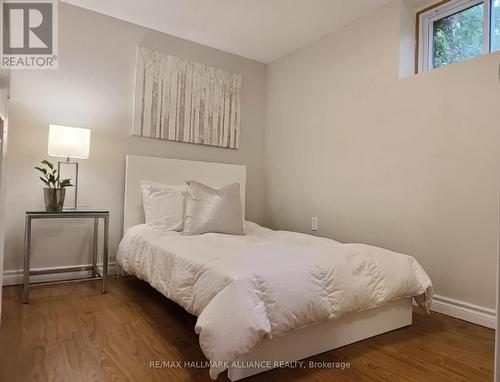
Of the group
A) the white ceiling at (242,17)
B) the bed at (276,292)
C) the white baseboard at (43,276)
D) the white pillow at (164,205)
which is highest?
the white ceiling at (242,17)

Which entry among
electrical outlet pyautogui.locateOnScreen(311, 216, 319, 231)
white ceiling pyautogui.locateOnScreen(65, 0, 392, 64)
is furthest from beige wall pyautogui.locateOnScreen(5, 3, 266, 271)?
electrical outlet pyautogui.locateOnScreen(311, 216, 319, 231)

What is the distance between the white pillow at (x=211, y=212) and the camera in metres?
2.51

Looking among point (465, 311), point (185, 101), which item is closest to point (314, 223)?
point (465, 311)

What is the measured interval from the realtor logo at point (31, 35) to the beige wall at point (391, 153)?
227cm

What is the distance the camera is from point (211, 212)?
2.55 m

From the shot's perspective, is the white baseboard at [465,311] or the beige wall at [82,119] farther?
the beige wall at [82,119]

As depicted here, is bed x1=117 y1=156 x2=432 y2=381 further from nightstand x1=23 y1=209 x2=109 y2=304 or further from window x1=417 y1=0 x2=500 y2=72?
window x1=417 y1=0 x2=500 y2=72

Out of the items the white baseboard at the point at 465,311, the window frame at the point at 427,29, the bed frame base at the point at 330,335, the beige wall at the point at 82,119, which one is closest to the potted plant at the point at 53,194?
the beige wall at the point at 82,119

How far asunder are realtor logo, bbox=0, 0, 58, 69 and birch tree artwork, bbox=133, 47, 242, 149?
70 cm

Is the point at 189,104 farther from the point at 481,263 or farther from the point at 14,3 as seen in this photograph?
the point at 481,263

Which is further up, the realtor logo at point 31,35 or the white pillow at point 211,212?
the realtor logo at point 31,35

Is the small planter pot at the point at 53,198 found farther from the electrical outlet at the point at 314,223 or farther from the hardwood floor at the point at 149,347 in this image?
the electrical outlet at the point at 314,223

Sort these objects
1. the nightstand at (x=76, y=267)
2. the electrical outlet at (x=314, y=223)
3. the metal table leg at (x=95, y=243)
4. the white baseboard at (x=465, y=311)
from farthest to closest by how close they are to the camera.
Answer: the electrical outlet at (x=314, y=223)
the metal table leg at (x=95, y=243)
the nightstand at (x=76, y=267)
the white baseboard at (x=465, y=311)

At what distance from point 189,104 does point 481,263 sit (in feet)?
9.19
